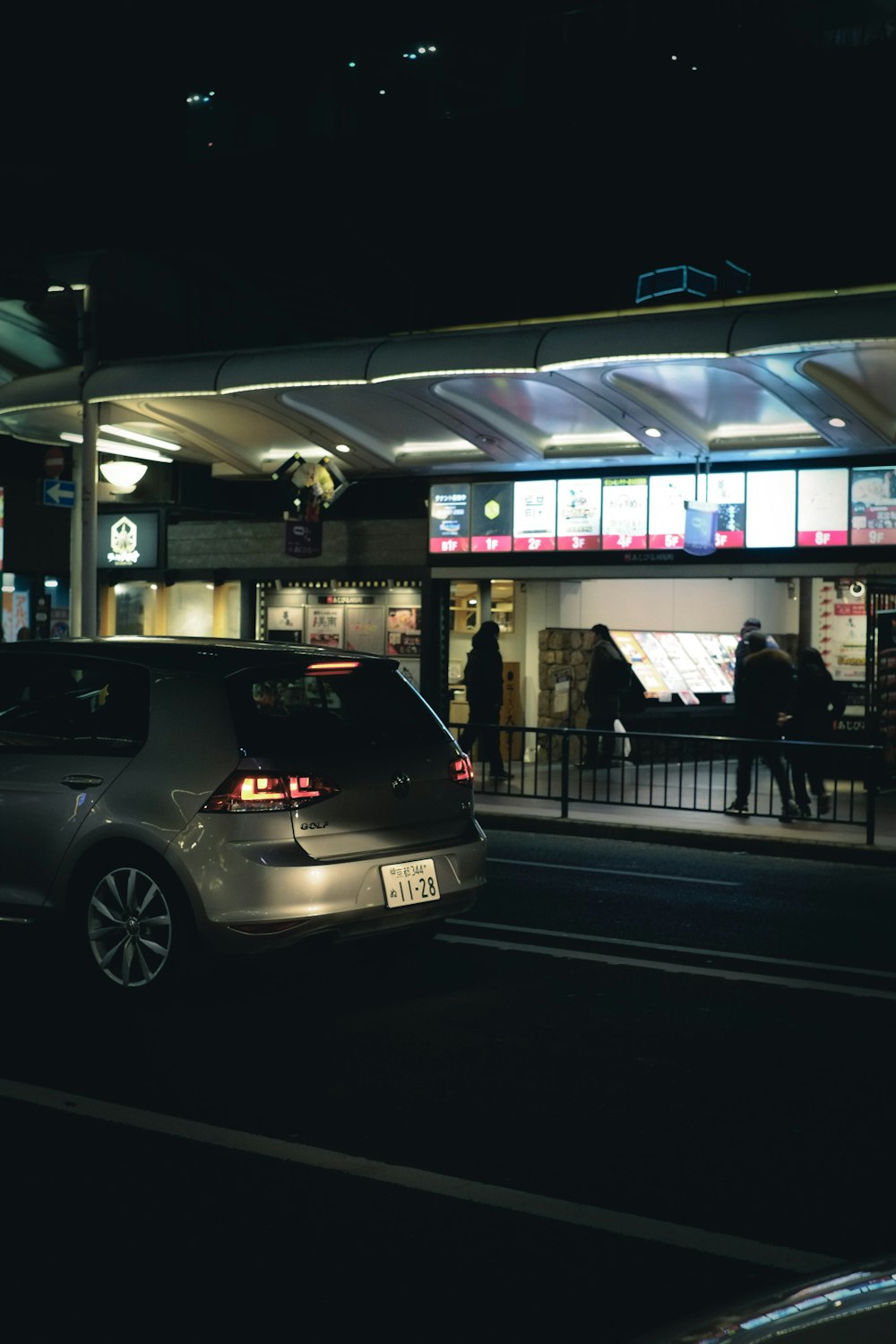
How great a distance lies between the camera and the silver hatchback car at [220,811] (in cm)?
654

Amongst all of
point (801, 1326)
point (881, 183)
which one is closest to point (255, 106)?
point (881, 183)

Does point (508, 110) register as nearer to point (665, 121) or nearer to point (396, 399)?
point (665, 121)

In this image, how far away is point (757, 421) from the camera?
18.1 metres

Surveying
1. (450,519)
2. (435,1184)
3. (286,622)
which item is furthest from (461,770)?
(286,622)

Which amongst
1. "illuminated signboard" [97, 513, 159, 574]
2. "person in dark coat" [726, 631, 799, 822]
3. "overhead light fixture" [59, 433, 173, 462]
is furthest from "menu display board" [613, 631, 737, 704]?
"illuminated signboard" [97, 513, 159, 574]

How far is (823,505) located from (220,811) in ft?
44.0

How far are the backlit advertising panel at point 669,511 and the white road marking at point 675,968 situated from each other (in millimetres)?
11529

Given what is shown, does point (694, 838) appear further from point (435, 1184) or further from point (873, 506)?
point (435, 1184)

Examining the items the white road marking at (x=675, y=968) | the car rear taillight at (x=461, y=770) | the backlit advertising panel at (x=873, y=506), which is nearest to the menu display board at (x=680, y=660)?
the backlit advertising panel at (x=873, y=506)

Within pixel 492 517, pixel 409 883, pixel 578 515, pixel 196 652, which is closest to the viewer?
pixel 409 883

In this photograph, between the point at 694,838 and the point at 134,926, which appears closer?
the point at 134,926

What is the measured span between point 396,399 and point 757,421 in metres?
4.56

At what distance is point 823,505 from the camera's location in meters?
18.3

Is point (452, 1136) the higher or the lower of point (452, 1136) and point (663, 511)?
the lower
